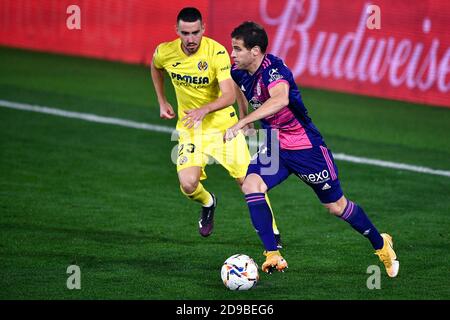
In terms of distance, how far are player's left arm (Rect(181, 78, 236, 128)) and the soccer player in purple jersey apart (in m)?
0.43

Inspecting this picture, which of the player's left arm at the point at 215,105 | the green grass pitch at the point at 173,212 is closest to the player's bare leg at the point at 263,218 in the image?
the green grass pitch at the point at 173,212

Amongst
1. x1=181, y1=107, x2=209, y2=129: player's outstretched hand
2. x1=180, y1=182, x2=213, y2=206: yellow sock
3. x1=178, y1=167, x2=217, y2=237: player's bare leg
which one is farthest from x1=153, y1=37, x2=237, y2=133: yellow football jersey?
x1=181, y1=107, x2=209, y2=129: player's outstretched hand

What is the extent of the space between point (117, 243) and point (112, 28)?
535 inches

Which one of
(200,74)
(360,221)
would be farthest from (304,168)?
(200,74)

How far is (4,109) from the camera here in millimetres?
17938

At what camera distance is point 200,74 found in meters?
10.4

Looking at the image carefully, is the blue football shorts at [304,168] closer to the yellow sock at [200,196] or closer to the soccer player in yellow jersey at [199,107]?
the soccer player in yellow jersey at [199,107]

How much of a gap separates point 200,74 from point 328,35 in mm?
9889

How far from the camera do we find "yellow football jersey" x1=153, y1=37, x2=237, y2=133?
10.4 meters

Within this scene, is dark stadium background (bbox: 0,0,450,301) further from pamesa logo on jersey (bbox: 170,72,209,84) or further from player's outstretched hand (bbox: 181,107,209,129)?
pamesa logo on jersey (bbox: 170,72,209,84)

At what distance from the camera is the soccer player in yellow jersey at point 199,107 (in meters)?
10.4

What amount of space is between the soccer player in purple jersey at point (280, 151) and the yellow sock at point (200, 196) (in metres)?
1.47
